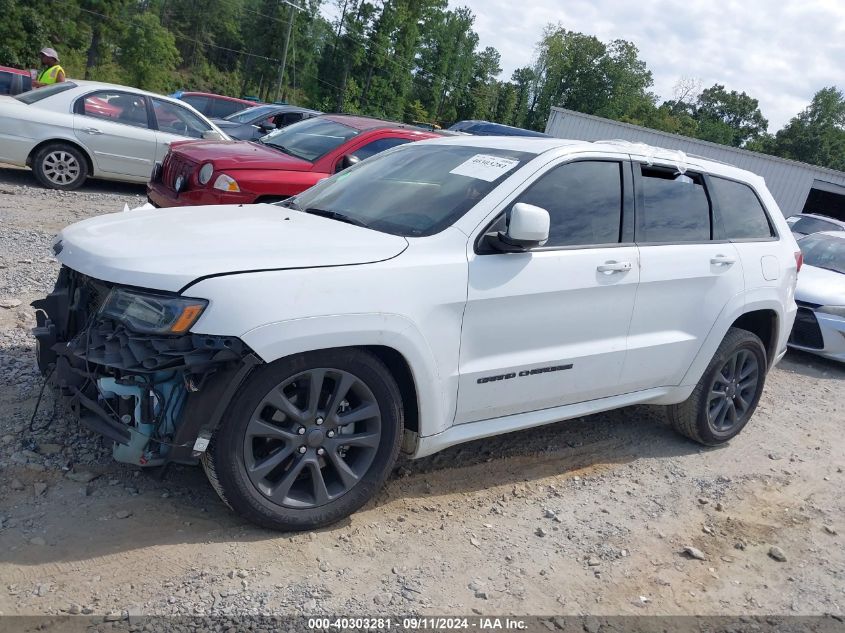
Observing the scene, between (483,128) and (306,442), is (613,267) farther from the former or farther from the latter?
(483,128)

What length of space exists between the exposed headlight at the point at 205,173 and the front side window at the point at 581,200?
154 inches

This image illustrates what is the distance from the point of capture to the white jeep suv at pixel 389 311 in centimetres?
289

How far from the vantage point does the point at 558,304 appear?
3730mm

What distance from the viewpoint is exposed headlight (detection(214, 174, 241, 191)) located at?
6.67 meters

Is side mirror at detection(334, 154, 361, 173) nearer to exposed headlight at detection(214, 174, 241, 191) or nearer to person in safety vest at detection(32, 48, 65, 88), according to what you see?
exposed headlight at detection(214, 174, 241, 191)

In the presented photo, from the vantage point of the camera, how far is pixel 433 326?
130 inches

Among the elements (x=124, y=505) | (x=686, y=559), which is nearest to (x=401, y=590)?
(x=124, y=505)

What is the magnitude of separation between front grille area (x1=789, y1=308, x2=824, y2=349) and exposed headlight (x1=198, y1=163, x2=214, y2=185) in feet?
20.6

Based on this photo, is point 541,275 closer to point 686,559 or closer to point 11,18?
point 686,559

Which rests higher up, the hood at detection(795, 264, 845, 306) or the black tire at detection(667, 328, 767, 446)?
the hood at detection(795, 264, 845, 306)

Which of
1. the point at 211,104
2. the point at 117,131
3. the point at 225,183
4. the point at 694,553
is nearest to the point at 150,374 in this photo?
the point at 694,553

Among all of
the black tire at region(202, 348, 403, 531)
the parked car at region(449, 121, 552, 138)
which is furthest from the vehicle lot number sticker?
the parked car at region(449, 121, 552, 138)

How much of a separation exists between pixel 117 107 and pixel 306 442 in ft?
28.6

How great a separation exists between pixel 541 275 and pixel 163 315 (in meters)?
1.79
